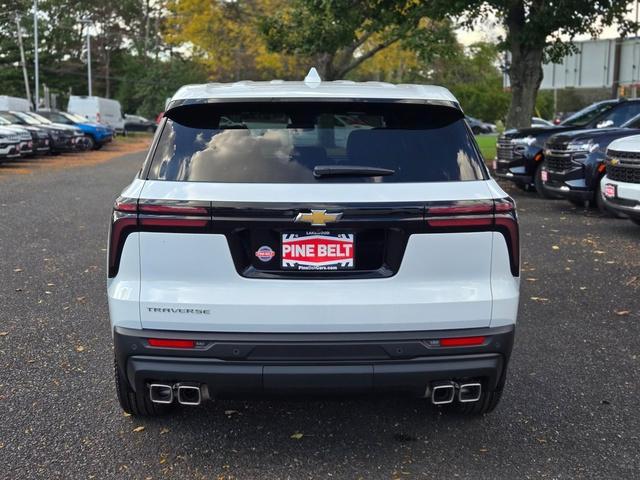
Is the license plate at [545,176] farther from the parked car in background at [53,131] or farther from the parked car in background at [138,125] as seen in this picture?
the parked car in background at [138,125]

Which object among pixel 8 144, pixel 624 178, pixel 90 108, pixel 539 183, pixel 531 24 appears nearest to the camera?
pixel 624 178

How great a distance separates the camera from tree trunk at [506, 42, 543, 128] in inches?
712

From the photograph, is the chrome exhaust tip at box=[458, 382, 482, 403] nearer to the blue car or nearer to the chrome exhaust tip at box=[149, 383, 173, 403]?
the chrome exhaust tip at box=[149, 383, 173, 403]

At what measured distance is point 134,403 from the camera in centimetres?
383

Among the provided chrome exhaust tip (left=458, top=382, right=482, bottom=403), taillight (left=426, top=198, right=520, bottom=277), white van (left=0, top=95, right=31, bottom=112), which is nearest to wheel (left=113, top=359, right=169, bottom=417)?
chrome exhaust tip (left=458, top=382, right=482, bottom=403)

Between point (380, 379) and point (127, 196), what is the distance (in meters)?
1.37

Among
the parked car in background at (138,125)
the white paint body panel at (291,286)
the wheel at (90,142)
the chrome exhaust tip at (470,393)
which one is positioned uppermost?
the white paint body panel at (291,286)

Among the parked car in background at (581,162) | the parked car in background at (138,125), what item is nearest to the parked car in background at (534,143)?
the parked car in background at (581,162)

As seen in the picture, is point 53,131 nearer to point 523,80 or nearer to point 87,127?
point 87,127

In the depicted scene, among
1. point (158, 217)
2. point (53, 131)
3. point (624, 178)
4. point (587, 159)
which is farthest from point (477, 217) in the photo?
point (53, 131)

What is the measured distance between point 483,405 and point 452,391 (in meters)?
0.56

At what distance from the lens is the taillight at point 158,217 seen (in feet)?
10.3

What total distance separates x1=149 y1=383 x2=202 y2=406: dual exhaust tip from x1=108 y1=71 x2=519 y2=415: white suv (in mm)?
10

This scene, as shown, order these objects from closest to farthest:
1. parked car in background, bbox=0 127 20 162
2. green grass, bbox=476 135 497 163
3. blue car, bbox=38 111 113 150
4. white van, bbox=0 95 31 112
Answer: parked car in background, bbox=0 127 20 162 → green grass, bbox=476 135 497 163 → blue car, bbox=38 111 113 150 → white van, bbox=0 95 31 112
